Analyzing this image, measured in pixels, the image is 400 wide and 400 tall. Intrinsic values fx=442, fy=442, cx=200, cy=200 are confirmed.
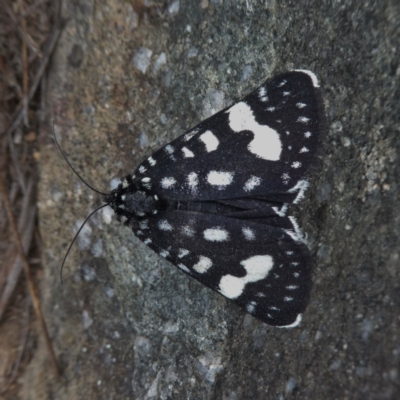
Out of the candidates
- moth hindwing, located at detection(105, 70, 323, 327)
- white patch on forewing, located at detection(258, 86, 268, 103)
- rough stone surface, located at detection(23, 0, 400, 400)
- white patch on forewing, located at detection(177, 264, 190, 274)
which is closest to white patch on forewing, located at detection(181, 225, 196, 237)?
moth hindwing, located at detection(105, 70, 323, 327)

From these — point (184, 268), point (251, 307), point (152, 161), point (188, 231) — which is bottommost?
point (251, 307)

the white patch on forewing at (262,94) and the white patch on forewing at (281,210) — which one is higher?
the white patch on forewing at (262,94)

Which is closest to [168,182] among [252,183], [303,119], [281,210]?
[252,183]

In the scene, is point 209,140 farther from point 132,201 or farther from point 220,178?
point 132,201

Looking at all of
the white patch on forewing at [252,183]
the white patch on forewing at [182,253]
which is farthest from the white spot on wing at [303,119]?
the white patch on forewing at [182,253]

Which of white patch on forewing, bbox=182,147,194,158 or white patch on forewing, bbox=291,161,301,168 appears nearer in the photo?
white patch on forewing, bbox=291,161,301,168

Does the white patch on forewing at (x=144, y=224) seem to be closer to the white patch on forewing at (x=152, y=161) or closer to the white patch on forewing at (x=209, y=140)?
the white patch on forewing at (x=152, y=161)

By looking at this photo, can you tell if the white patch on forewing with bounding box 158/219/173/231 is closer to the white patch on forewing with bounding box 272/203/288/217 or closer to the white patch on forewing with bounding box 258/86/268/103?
the white patch on forewing with bounding box 272/203/288/217
